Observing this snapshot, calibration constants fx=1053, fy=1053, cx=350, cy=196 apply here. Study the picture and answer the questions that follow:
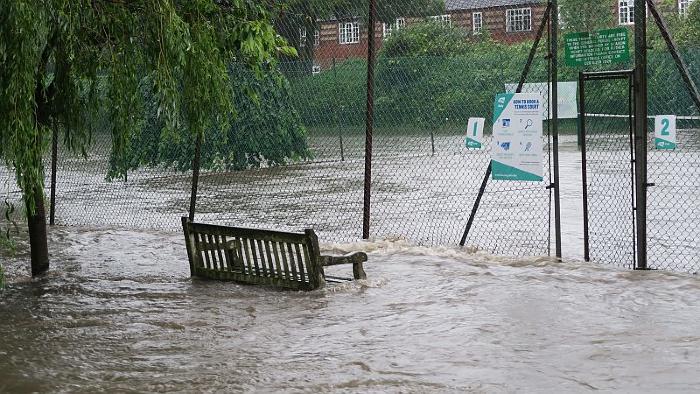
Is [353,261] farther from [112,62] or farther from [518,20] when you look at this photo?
[518,20]

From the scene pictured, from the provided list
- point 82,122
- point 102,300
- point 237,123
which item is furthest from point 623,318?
point 237,123

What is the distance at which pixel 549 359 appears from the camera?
7645 mm

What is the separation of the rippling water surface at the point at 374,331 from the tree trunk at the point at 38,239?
0.18 m

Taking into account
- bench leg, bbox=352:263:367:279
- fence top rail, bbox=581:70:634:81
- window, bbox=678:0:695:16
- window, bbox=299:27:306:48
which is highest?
window, bbox=678:0:695:16

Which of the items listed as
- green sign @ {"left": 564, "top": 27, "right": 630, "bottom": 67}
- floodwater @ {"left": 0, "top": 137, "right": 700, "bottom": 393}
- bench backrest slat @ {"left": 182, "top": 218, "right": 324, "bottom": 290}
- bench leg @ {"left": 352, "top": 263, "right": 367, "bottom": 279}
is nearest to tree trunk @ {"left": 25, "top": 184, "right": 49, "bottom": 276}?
floodwater @ {"left": 0, "top": 137, "right": 700, "bottom": 393}

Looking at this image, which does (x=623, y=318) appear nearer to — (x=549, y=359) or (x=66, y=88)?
(x=549, y=359)

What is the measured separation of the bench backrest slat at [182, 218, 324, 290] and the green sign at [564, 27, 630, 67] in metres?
3.35

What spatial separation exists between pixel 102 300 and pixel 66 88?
2.16 meters

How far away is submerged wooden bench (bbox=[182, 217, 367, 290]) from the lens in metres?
10.3

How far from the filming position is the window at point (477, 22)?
21.3 metres

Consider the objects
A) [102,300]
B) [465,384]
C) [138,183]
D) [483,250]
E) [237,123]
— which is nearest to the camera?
[465,384]

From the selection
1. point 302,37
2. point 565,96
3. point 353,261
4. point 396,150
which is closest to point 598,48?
point 565,96

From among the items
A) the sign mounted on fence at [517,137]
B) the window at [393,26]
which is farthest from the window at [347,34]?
the sign mounted on fence at [517,137]

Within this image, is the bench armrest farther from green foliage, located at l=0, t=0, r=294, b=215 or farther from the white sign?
the white sign
